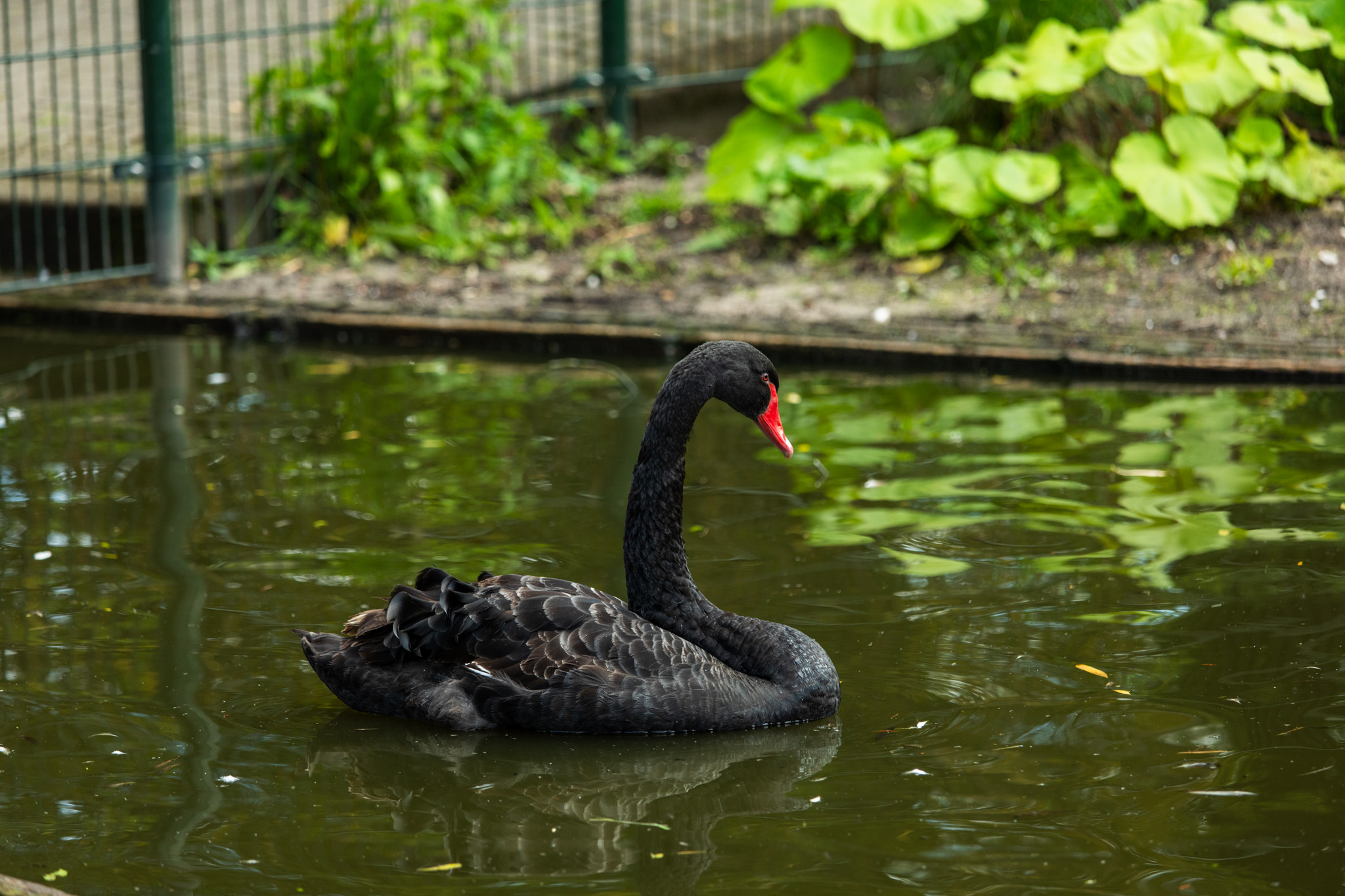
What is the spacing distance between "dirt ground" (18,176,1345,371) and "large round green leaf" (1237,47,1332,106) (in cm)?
77

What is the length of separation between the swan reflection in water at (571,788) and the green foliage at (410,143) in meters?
6.58

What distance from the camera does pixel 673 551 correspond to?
458cm

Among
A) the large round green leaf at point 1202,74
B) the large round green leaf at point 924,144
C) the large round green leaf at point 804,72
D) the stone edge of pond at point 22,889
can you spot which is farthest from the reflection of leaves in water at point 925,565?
the large round green leaf at point 804,72

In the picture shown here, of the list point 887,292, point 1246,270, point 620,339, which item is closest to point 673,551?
point 620,339

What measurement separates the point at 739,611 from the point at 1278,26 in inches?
232

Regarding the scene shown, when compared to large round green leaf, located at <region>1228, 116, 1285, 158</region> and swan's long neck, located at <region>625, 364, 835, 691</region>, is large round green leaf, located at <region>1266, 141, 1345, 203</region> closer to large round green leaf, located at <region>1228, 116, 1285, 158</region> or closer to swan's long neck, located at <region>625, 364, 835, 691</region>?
large round green leaf, located at <region>1228, 116, 1285, 158</region>

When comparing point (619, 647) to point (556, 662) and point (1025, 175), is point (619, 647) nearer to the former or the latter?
point (556, 662)

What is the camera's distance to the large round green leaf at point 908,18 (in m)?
9.76

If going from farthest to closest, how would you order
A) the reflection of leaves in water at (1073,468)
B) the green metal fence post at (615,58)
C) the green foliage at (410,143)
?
the green metal fence post at (615,58) → the green foliage at (410,143) → the reflection of leaves in water at (1073,468)

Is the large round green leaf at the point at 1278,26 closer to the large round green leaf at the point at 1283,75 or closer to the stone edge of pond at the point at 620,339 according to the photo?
the large round green leaf at the point at 1283,75

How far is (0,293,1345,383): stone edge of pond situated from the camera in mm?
8039

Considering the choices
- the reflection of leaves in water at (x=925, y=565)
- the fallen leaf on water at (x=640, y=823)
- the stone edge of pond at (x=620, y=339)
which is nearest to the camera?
the fallen leaf on water at (x=640, y=823)

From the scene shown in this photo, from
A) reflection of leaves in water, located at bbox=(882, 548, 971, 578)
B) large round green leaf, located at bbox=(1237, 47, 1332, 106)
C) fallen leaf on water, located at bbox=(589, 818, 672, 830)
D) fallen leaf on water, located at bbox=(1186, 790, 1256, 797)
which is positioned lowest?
fallen leaf on water, located at bbox=(589, 818, 672, 830)

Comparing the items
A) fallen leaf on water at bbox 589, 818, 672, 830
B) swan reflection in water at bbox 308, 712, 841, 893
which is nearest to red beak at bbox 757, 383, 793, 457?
swan reflection in water at bbox 308, 712, 841, 893
